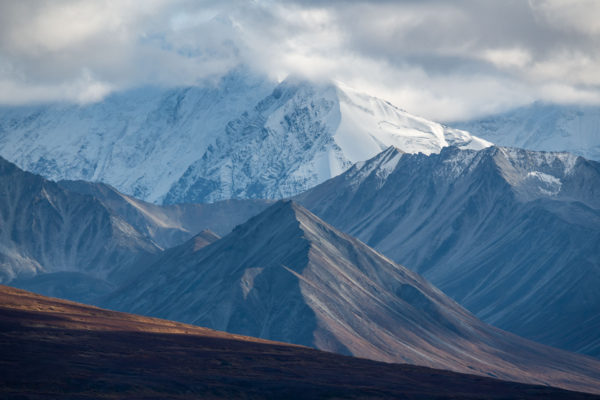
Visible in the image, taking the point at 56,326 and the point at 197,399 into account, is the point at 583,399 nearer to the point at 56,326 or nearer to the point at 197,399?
the point at 197,399

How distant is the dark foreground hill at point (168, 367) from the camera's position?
118m

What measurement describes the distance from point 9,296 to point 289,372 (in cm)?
3963

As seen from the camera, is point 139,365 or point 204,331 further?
point 204,331

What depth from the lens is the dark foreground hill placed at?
118 meters

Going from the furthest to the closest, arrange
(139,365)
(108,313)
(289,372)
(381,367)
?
(108,313) → (381,367) → (289,372) → (139,365)

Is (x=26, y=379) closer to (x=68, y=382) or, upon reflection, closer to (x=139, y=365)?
(x=68, y=382)

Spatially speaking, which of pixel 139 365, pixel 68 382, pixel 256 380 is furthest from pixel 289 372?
pixel 68 382

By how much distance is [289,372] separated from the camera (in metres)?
139

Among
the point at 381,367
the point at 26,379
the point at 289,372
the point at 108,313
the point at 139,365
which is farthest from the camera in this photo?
the point at 108,313

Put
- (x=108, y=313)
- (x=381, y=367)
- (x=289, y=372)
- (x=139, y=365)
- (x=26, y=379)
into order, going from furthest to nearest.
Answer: (x=108, y=313)
(x=381, y=367)
(x=289, y=372)
(x=139, y=365)
(x=26, y=379)

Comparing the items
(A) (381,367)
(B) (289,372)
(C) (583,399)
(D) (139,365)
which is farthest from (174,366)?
(C) (583,399)

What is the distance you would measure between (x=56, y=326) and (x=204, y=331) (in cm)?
3077

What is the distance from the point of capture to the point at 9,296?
15700 cm

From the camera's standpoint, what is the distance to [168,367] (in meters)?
Result: 131
